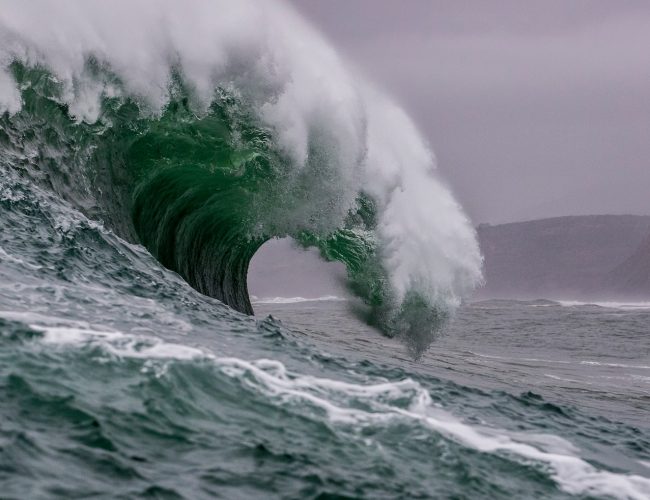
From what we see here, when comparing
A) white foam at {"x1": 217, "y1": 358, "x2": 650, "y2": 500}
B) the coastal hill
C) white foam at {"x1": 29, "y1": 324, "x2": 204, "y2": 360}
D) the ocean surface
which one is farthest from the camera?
the coastal hill

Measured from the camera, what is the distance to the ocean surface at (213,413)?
177 inches

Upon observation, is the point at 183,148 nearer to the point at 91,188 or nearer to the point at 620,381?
the point at 91,188

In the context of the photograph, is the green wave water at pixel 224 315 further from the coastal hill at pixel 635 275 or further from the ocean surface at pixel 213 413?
the coastal hill at pixel 635 275

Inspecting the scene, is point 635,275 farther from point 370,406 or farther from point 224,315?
point 370,406

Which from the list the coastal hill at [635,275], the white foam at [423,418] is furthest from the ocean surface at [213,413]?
the coastal hill at [635,275]

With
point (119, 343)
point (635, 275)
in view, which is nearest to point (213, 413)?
point (119, 343)

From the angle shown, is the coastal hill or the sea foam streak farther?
the coastal hill

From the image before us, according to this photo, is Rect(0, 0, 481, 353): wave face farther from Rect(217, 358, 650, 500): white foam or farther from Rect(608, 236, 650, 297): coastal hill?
Rect(608, 236, 650, 297): coastal hill

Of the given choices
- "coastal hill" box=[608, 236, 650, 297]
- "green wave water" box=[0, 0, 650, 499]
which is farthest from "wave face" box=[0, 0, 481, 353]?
"coastal hill" box=[608, 236, 650, 297]

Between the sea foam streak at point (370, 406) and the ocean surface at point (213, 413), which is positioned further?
the sea foam streak at point (370, 406)

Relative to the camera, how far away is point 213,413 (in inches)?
209

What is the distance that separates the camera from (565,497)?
17.1 ft

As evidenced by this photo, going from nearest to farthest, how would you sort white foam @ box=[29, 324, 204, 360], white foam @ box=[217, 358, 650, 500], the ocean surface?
the ocean surface
white foam @ box=[217, 358, 650, 500]
white foam @ box=[29, 324, 204, 360]

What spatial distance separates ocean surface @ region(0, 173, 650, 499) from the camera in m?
4.48
